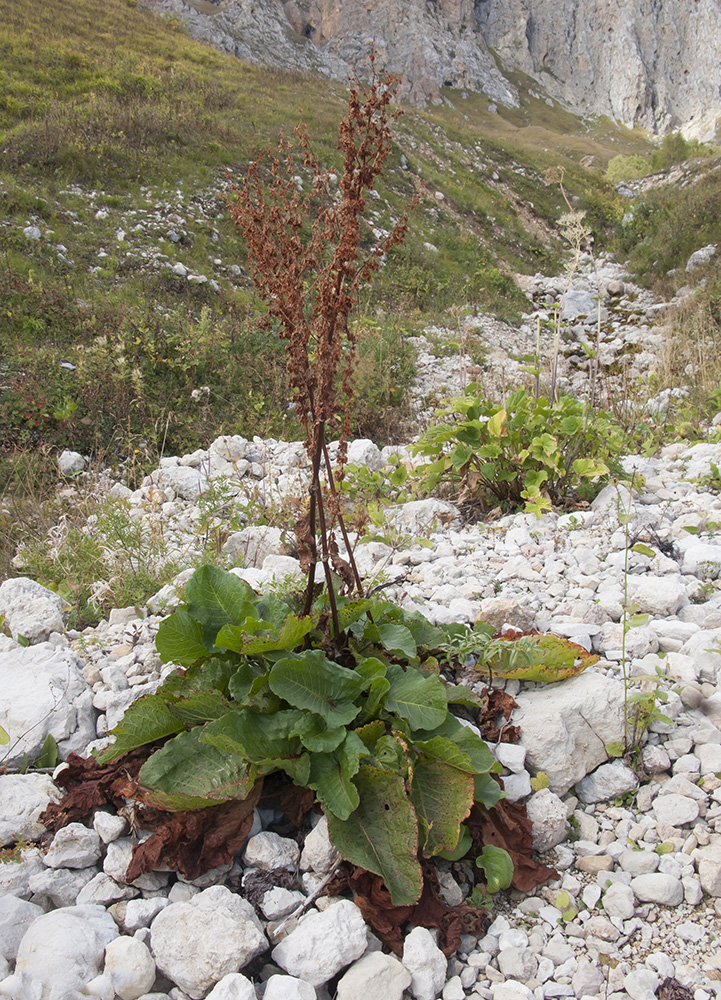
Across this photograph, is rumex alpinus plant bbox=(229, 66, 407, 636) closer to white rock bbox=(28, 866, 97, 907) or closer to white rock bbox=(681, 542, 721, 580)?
white rock bbox=(28, 866, 97, 907)

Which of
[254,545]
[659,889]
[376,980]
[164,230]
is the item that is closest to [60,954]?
[376,980]

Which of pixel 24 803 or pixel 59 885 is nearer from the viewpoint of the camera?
pixel 59 885

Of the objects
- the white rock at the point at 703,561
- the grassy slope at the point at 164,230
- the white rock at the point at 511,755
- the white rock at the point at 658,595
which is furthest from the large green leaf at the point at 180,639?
the grassy slope at the point at 164,230

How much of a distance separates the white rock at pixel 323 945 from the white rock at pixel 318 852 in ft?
0.48

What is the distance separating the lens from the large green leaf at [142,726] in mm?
1760

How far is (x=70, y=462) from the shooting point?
19.1 ft

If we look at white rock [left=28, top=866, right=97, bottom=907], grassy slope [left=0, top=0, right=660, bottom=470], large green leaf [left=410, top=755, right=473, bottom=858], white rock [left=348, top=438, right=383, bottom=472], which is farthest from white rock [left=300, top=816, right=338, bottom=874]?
grassy slope [left=0, top=0, right=660, bottom=470]

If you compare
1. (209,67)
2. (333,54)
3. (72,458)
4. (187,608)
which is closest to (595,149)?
(333,54)

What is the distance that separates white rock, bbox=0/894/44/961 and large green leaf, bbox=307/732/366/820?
0.73m

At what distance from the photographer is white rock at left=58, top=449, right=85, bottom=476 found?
5750 mm

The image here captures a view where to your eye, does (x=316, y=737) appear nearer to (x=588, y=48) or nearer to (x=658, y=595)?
(x=658, y=595)

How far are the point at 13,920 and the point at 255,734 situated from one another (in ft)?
2.25

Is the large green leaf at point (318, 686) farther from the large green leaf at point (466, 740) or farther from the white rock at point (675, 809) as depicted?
the white rock at point (675, 809)

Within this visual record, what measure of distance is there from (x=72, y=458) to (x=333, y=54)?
5791cm
